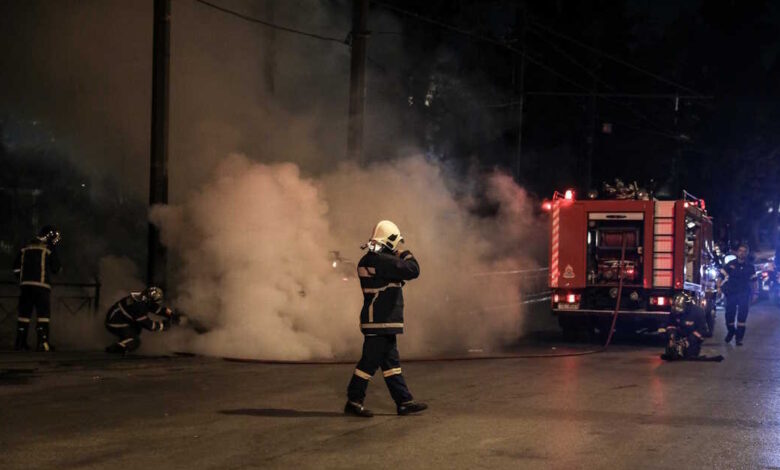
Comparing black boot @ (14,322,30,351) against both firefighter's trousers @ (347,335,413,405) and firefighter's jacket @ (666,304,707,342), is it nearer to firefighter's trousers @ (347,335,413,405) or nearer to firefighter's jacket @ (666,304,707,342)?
firefighter's trousers @ (347,335,413,405)

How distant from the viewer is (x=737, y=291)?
53.9ft

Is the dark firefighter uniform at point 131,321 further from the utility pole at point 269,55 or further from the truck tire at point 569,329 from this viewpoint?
the truck tire at point 569,329

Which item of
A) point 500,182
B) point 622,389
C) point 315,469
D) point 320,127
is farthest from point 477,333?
point 315,469

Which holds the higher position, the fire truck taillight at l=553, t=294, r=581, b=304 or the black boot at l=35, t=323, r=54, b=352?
the fire truck taillight at l=553, t=294, r=581, b=304

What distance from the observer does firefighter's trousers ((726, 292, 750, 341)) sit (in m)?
16.2

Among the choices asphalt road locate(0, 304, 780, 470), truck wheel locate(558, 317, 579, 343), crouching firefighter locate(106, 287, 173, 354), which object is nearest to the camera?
asphalt road locate(0, 304, 780, 470)

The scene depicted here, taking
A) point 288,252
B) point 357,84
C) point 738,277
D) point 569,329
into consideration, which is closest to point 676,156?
point 738,277

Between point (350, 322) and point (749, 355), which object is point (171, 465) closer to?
point (350, 322)

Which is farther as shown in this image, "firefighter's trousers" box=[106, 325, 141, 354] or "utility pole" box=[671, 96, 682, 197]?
"utility pole" box=[671, 96, 682, 197]

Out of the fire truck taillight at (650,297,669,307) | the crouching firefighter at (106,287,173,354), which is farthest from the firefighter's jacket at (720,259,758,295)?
the crouching firefighter at (106,287,173,354)

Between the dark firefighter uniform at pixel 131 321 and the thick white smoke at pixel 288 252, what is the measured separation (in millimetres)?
637

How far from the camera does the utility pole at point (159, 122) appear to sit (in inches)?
515

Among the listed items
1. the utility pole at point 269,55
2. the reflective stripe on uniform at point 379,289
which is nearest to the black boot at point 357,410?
the reflective stripe on uniform at point 379,289

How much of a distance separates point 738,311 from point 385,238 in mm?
10366
